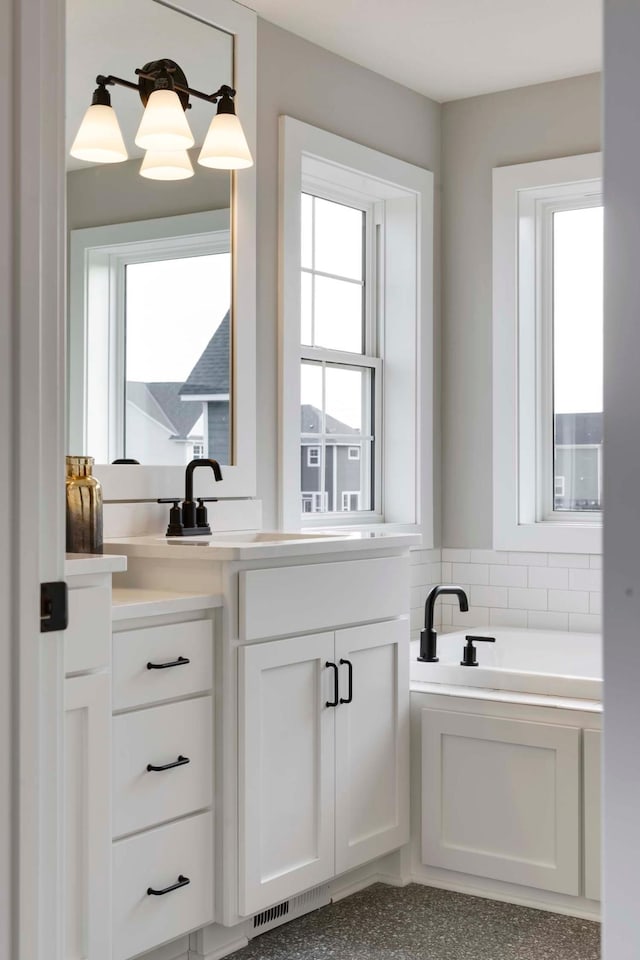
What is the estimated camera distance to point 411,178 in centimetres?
409

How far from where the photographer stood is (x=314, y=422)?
3.85 m

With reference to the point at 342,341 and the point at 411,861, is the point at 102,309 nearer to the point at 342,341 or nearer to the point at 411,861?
the point at 342,341

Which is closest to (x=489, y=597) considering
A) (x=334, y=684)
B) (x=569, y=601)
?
(x=569, y=601)

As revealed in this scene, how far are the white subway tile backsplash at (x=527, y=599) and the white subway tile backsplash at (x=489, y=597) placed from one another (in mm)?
29

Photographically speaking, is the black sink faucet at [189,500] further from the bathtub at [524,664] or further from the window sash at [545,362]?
the window sash at [545,362]

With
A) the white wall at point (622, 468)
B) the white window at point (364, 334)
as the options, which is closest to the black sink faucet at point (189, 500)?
the white window at point (364, 334)

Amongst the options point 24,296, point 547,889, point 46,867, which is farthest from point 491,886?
point 24,296

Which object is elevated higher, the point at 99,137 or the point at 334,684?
the point at 99,137

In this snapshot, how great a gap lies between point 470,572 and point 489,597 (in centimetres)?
13

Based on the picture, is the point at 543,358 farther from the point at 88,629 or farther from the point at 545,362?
the point at 88,629

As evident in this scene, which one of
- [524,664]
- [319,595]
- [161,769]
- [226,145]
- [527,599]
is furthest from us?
[527,599]

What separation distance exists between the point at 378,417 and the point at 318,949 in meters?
2.10

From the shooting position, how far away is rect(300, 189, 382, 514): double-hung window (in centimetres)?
383

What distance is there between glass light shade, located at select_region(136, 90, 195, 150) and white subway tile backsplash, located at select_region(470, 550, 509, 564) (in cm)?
201
